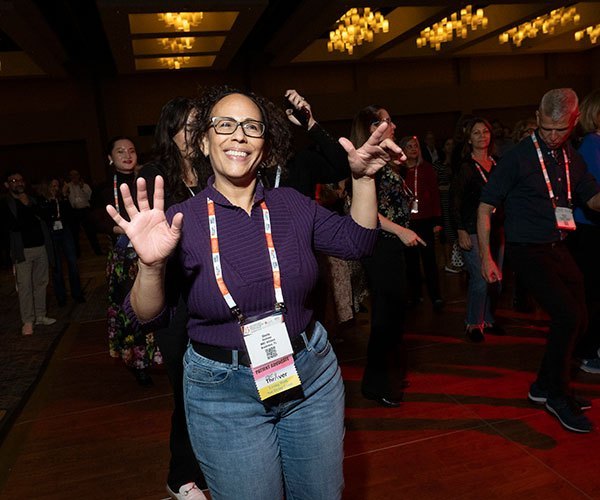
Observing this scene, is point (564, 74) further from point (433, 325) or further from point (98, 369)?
point (98, 369)

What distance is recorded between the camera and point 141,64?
43.5ft

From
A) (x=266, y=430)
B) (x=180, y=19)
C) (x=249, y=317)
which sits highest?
(x=180, y=19)

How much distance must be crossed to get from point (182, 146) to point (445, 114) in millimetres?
15946

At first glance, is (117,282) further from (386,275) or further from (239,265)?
(239,265)

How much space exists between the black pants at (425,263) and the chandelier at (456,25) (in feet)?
23.7

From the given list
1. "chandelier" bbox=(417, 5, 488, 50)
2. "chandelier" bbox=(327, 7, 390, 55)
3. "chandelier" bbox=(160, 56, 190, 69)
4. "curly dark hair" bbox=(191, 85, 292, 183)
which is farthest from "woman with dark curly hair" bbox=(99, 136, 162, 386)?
"chandelier" bbox=(160, 56, 190, 69)

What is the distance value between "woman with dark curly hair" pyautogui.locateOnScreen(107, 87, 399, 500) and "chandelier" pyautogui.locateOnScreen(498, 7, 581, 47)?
41.5ft

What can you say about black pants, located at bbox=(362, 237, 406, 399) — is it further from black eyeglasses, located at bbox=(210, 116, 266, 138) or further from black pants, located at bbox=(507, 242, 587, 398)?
black eyeglasses, located at bbox=(210, 116, 266, 138)

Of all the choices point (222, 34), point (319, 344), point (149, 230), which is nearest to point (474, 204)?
point (319, 344)

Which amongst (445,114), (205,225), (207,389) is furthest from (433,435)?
(445,114)

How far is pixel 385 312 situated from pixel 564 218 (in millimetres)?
1015

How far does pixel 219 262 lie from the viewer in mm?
1293

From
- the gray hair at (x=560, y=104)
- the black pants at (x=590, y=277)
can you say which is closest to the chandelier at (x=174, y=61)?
the black pants at (x=590, y=277)

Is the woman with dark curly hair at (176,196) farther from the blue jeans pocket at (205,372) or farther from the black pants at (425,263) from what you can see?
the black pants at (425,263)
